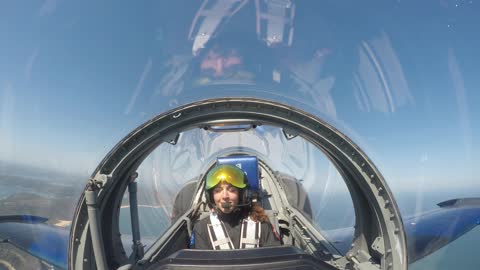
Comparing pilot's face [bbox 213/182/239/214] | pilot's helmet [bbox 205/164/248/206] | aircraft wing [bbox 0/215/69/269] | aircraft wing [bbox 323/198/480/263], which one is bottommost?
aircraft wing [bbox 323/198/480/263]

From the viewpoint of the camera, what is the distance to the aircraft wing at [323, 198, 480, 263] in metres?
3.40

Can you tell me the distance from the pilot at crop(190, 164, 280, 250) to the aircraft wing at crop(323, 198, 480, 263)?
1.25 meters

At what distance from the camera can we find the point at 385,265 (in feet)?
6.36

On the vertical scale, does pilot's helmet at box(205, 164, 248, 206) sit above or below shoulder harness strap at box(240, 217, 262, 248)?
above

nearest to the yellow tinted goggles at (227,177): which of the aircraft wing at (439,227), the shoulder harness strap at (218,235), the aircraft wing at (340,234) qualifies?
the shoulder harness strap at (218,235)

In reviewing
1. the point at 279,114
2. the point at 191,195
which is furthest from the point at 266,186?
the point at 279,114

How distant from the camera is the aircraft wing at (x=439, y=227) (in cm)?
340

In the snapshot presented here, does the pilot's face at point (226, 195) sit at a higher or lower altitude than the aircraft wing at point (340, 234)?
higher

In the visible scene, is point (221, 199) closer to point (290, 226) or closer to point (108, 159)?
point (108, 159)

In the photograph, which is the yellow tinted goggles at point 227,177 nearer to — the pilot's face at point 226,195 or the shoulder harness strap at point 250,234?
the pilot's face at point 226,195

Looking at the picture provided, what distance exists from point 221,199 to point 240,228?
0.38 meters

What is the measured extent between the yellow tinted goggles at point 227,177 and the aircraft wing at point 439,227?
5.37ft

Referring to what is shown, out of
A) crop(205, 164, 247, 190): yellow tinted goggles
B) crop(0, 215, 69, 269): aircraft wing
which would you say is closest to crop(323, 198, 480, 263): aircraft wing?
crop(205, 164, 247, 190): yellow tinted goggles

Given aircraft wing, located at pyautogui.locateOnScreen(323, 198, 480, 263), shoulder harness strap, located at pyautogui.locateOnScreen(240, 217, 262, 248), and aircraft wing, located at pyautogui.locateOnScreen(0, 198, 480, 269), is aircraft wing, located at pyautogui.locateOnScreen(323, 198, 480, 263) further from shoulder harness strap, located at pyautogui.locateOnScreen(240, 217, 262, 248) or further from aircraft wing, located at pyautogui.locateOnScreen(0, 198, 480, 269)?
shoulder harness strap, located at pyautogui.locateOnScreen(240, 217, 262, 248)
